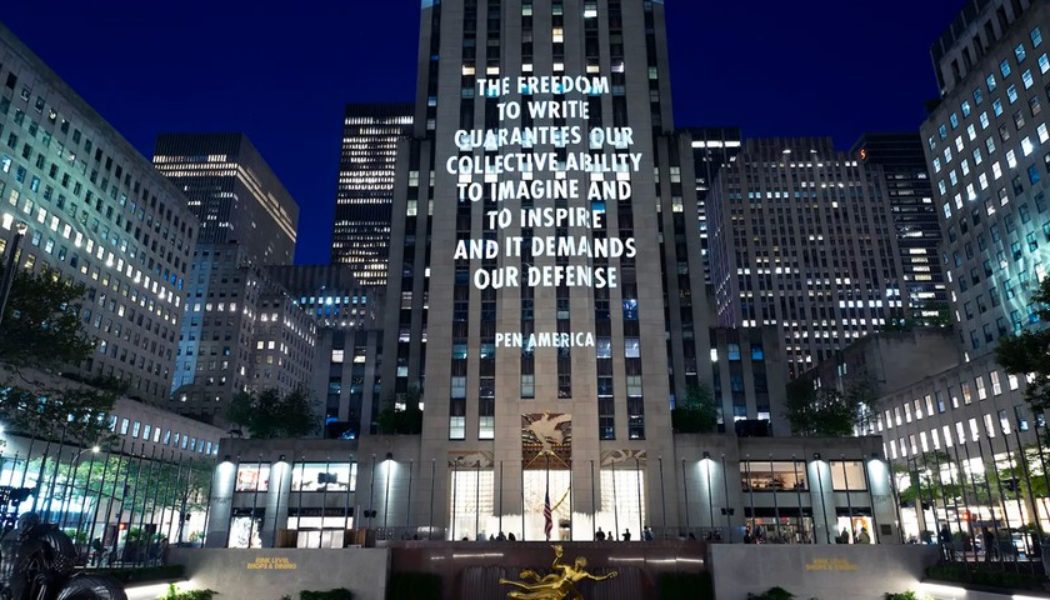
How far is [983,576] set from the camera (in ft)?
116

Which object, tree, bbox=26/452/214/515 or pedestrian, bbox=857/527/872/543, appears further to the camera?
tree, bbox=26/452/214/515

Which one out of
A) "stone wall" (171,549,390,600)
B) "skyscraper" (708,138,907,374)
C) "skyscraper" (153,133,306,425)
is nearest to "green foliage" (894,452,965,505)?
"stone wall" (171,549,390,600)

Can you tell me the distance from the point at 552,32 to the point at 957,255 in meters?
69.2

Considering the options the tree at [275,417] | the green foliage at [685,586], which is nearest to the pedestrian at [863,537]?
the green foliage at [685,586]

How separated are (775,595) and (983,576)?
10.8m

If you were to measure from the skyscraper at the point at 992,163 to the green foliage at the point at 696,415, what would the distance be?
37.7 metres

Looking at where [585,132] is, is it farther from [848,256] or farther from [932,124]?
[848,256]

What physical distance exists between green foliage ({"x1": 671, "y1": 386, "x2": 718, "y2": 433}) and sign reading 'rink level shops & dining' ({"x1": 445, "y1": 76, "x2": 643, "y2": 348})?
14922 mm

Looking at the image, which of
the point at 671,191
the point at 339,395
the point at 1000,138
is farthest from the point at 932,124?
the point at 339,395

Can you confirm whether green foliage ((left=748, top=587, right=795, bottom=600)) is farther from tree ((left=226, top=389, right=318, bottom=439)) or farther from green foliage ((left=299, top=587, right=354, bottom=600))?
tree ((left=226, top=389, right=318, bottom=439))

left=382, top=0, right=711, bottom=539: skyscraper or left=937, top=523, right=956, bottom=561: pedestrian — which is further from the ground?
left=382, top=0, right=711, bottom=539: skyscraper

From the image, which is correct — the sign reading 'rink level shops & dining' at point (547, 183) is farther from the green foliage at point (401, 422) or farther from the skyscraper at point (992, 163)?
the skyscraper at point (992, 163)

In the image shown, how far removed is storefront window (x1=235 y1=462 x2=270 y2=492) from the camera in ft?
229

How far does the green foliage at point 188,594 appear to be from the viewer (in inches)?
1524
